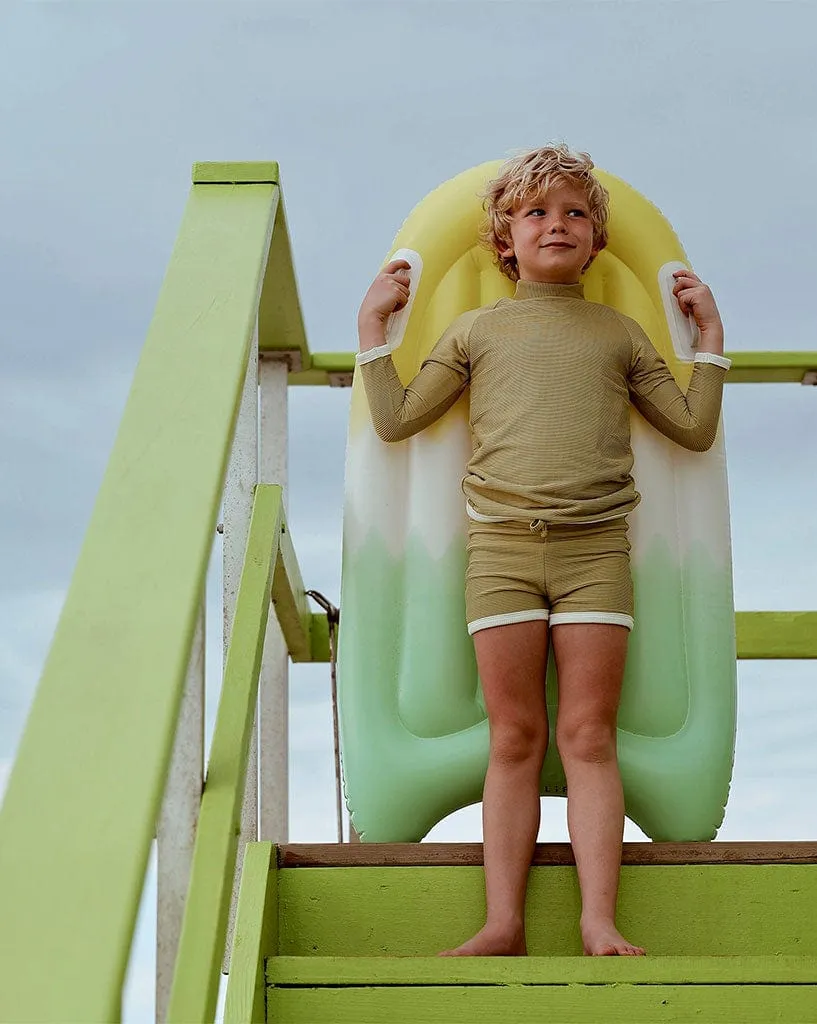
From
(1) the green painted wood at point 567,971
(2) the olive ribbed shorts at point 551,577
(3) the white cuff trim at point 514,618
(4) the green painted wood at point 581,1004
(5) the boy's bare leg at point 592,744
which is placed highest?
(2) the olive ribbed shorts at point 551,577

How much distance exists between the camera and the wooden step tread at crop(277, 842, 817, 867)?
1653mm

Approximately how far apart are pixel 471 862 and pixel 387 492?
581mm

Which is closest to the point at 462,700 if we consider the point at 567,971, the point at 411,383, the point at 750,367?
the point at 411,383

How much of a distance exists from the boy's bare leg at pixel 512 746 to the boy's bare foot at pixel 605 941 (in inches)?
3.3

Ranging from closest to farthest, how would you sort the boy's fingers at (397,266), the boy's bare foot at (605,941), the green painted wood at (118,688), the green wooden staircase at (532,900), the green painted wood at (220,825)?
the green painted wood at (118,688), the green painted wood at (220,825), the boy's bare foot at (605,941), the green wooden staircase at (532,900), the boy's fingers at (397,266)

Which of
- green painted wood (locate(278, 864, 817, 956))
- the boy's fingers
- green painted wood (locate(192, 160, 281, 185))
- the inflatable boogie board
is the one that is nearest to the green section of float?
the inflatable boogie board

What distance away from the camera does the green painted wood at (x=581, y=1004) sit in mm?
1357

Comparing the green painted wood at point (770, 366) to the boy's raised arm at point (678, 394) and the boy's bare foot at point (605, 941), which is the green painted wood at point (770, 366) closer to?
the boy's raised arm at point (678, 394)

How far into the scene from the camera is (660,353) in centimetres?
212

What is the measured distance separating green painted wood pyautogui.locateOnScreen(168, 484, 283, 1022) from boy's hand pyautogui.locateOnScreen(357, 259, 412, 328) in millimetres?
533

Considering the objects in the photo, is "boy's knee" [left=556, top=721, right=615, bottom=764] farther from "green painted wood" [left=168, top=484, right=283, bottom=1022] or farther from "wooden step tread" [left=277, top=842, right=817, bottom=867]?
"green painted wood" [left=168, top=484, right=283, bottom=1022]

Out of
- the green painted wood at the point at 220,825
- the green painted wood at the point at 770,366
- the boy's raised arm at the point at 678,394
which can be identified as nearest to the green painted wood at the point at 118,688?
the green painted wood at the point at 220,825

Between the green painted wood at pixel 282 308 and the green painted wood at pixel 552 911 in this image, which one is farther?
the green painted wood at pixel 282 308

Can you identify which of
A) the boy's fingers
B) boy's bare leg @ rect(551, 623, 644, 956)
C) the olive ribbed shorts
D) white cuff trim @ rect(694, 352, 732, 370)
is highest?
the boy's fingers
